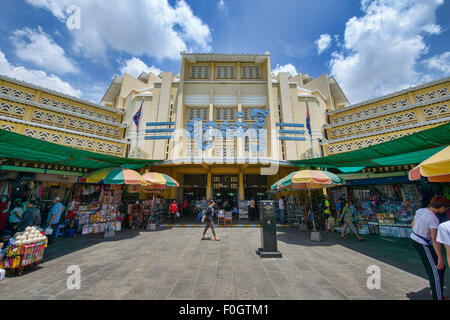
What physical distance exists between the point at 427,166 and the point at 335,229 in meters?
7.07

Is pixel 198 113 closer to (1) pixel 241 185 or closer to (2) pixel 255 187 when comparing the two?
(1) pixel 241 185

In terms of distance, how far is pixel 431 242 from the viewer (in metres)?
2.86

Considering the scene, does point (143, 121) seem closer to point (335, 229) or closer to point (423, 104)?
point (335, 229)

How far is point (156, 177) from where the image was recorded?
865 cm

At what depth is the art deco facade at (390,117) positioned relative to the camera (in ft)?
36.4

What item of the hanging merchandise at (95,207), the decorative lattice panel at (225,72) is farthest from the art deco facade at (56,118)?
the decorative lattice panel at (225,72)

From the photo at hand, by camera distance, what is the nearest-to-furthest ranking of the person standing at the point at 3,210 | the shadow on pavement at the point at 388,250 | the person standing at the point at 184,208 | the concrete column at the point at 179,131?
the shadow on pavement at the point at 388,250
the person standing at the point at 3,210
the person standing at the point at 184,208
the concrete column at the point at 179,131

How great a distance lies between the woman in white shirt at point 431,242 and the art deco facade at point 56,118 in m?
17.5

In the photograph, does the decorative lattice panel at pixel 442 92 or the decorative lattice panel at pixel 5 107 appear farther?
the decorative lattice panel at pixel 442 92

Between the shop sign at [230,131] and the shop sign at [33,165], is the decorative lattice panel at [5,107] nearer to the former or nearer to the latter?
the shop sign at [33,165]

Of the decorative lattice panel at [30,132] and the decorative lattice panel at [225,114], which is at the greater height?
the decorative lattice panel at [225,114]

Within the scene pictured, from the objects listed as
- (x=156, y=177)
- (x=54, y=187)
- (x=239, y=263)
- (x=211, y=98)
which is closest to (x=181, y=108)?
(x=211, y=98)

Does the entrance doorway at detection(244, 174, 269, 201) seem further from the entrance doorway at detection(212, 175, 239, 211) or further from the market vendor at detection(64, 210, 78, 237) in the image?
the market vendor at detection(64, 210, 78, 237)

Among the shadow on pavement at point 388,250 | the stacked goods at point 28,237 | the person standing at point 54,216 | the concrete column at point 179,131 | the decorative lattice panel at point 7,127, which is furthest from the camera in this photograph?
the concrete column at point 179,131
